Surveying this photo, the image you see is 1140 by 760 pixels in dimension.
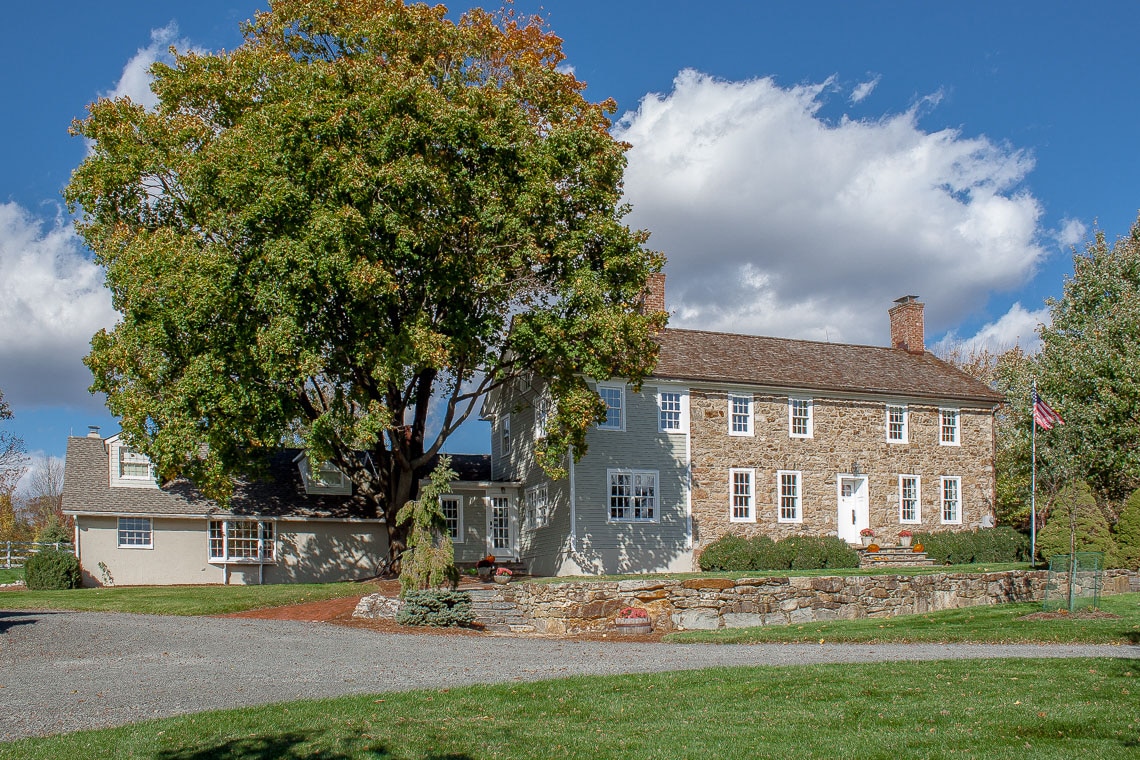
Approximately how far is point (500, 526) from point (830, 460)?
1042 cm

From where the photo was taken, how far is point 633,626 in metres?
19.0

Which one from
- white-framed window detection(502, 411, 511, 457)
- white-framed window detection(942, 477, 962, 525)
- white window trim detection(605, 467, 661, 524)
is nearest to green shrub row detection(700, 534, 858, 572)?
white window trim detection(605, 467, 661, 524)

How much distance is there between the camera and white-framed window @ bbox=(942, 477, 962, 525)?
31969 mm

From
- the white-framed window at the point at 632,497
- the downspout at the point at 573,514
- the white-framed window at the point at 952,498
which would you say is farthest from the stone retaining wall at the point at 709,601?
the white-framed window at the point at 952,498

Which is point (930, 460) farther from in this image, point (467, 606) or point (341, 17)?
point (341, 17)

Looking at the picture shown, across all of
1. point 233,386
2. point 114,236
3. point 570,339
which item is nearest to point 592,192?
point 570,339

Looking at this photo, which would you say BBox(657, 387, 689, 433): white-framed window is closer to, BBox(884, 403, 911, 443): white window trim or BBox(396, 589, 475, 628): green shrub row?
BBox(884, 403, 911, 443): white window trim

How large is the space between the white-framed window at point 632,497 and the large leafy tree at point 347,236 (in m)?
4.19

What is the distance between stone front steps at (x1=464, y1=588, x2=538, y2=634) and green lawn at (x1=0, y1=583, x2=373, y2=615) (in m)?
4.39

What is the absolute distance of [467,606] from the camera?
19.6m

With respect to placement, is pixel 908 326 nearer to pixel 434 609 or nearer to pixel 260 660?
pixel 434 609

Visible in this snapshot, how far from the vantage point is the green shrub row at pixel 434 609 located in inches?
751

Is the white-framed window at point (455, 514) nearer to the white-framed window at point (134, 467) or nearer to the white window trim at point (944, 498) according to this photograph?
the white-framed window at point (134, 467)

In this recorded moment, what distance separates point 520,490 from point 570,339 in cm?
912
